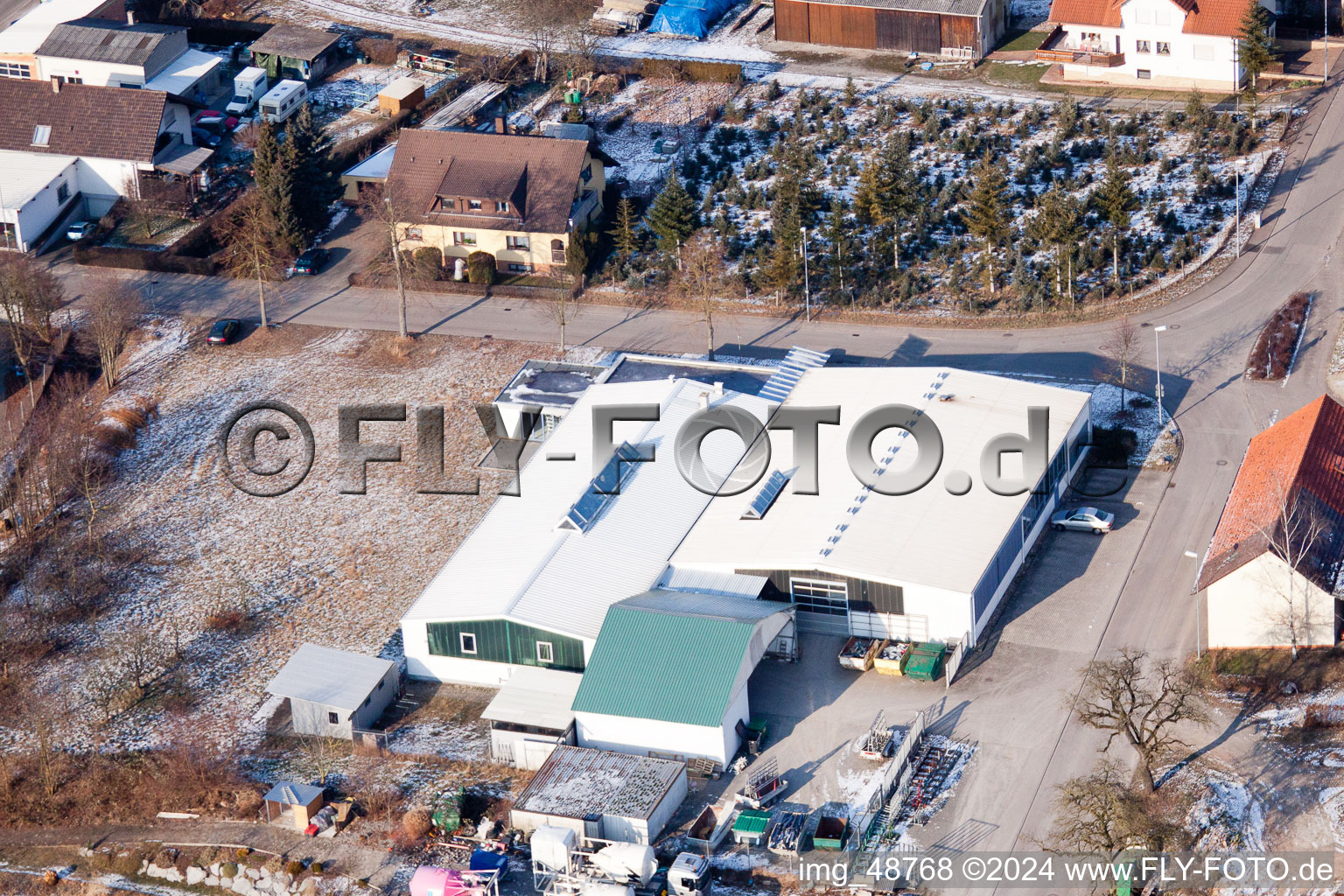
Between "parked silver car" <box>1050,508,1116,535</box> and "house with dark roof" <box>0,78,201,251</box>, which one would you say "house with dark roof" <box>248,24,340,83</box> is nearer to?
"house with dark roof" <box>0,78,201,251</box>

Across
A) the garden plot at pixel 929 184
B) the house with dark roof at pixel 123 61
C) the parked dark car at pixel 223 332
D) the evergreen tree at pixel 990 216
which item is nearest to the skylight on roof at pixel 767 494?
the garden plot at pixel 929 184

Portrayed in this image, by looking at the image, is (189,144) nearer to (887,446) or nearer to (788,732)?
(887,446)

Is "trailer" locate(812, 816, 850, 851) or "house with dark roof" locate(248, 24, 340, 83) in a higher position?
"house with dark roof" locate(248, 24, 340, 83)

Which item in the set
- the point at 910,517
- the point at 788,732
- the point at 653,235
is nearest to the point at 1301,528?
the point at 910,517

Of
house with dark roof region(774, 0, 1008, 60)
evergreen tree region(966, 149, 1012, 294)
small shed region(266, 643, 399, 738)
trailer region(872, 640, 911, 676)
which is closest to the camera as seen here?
small shed region(266, 643, 399, 738)

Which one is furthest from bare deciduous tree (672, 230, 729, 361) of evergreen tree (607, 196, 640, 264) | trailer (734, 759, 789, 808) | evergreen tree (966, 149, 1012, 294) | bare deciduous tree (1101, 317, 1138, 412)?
trailer (734, 759, 789, 808)
